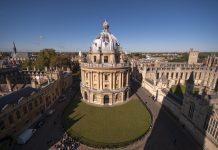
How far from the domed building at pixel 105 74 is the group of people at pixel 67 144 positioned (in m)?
16.3

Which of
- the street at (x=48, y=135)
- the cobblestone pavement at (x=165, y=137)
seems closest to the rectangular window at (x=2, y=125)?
the street at (x=48, y=135)

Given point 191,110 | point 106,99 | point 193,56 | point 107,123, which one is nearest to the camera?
point 191,110

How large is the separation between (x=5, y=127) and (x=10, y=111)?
279 cm

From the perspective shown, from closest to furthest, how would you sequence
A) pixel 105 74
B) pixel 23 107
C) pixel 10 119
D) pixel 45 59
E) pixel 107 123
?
pixel 10 119 < pixel 23 107 < pixel 107 123 < pixel 105 74 < pixel 45 59

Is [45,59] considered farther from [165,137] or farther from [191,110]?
[191,110]

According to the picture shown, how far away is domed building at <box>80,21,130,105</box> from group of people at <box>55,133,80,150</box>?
16302 mm

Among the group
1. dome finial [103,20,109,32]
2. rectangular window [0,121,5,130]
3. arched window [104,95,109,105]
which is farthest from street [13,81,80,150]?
dome finial [103,20,109,32]

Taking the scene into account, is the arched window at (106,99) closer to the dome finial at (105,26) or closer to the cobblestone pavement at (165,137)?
the cobblestone pavement at (165,137)

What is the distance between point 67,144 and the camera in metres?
23.5

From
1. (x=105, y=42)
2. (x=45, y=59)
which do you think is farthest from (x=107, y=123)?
(x=45, y=59)

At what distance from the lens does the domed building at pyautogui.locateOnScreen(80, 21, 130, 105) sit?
125 feet

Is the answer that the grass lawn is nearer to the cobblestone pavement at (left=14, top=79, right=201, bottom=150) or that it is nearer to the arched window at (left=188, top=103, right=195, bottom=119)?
the cobblestone pavement at (left=14, top=79, right=201, bottom=150)

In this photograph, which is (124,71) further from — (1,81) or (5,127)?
(1,81)

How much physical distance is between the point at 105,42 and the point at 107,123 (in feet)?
78.4
